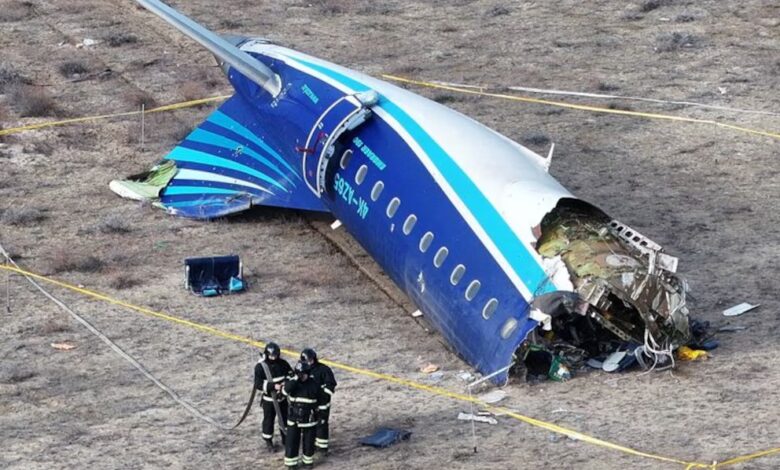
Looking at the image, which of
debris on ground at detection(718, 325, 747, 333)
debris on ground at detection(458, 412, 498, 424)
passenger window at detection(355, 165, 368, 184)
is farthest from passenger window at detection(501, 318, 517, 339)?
passenger window at detection(355, 165, 368, 184)

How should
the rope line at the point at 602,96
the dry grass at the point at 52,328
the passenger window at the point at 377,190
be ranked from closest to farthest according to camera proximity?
the dry grass at the point at 52,328 < the passenger window at the point at 377,190 < the rope line at the point at 602,96

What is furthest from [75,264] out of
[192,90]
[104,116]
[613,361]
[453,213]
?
[613,361]

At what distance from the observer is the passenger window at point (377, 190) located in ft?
99.8

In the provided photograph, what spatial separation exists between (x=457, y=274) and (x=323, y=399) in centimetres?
458

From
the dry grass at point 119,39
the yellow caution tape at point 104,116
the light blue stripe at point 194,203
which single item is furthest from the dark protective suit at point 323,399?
the dry grass at point 119,39

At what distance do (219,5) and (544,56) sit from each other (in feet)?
33.5

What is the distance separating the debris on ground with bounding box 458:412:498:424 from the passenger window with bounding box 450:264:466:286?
109 inches

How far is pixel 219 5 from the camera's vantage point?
48.6 metres

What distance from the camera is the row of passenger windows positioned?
88.9 ft

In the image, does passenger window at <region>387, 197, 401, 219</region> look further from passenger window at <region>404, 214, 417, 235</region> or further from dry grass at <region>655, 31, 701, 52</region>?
dry grass at <region>655, 31, 701, 52</region>

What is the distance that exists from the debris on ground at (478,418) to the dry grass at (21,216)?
12.6 meters

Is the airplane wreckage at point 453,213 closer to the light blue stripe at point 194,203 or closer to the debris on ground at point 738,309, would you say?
the light blue stripe at point 194,203

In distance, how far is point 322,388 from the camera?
24281 millimetres

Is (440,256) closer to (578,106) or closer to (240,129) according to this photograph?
(240,129)
